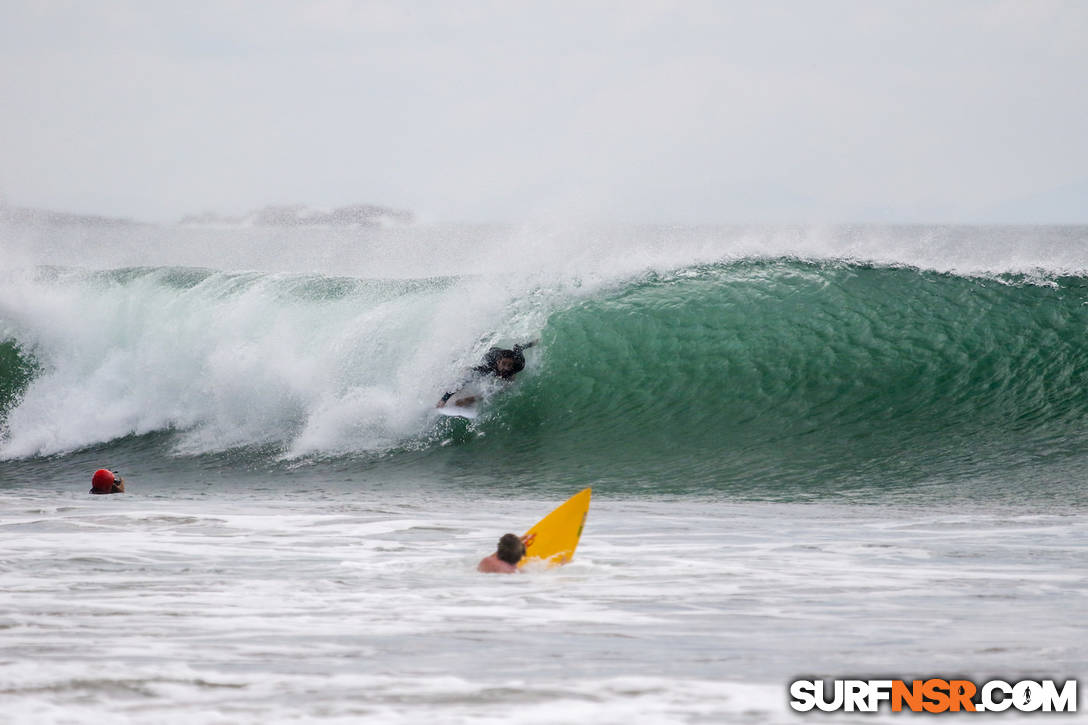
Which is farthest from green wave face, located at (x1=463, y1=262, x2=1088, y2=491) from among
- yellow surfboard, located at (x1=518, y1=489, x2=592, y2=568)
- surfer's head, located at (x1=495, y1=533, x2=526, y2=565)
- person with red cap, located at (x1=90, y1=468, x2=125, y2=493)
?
surfer's head, located at (x1=495, y1=533, x2=526, y2=565)

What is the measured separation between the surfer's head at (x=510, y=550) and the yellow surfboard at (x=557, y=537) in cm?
9

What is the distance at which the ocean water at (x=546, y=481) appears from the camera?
4.51 m

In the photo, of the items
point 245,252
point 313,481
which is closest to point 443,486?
point 313,481

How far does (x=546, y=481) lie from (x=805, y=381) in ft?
12.3

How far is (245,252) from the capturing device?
67.4 metres

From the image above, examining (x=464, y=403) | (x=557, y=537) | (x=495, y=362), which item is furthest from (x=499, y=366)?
(x=557, y=537)

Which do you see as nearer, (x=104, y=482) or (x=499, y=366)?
(x=104, y=482)

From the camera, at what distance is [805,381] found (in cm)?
1287

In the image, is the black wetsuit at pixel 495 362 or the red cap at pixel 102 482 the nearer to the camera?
the red cap at pixel 102 482

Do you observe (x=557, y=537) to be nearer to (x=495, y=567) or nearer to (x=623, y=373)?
(x=495, y=567)

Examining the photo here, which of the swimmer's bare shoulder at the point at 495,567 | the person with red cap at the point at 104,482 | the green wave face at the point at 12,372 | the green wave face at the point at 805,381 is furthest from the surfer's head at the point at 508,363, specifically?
the green wave face at the point at 12,372

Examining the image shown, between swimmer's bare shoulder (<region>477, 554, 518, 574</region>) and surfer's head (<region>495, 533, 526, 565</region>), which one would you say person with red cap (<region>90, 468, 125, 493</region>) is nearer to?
swimmer's bare shoulder (<region>477, 554, 518, 574</region>)

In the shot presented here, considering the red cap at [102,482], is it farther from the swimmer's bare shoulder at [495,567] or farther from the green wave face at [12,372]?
the green wave face at [12,372]

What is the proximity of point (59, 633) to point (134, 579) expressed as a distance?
128 centimetres
